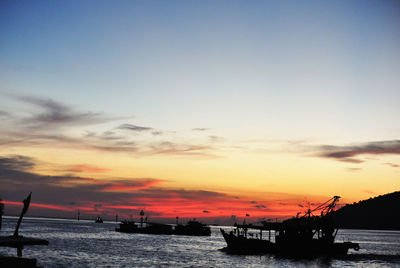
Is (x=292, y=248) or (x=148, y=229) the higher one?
(x=292, y=248)

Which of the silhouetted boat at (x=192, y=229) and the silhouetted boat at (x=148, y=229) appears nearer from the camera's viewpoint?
the silhouetted boat at (x=192, y=229)

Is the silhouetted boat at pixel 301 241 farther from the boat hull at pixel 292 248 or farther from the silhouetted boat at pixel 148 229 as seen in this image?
the silhouetted boat at pixel 148 229

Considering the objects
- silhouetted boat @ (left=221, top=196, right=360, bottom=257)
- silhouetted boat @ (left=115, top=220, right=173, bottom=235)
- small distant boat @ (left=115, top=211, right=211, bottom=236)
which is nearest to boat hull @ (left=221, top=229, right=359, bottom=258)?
silhouetted boat @ (left=221, top=196, right=360, bottom=257)

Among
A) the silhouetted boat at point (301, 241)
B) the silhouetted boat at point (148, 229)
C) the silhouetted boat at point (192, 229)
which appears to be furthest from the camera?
the silhouetted boat at point (148, 229)

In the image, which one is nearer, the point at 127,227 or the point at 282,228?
the point at 282,228

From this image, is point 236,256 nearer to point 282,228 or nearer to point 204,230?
point 282,228

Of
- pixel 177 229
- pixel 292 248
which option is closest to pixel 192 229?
pixel 177 229

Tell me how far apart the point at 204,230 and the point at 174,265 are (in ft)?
368

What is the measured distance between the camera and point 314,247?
80.4 metres

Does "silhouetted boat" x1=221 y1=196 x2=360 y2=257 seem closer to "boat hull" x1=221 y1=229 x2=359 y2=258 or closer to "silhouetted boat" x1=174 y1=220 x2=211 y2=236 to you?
"boat hull" x1=221 y1=229 x2=359 y2=258

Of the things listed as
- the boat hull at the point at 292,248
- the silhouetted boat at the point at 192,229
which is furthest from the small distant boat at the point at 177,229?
the boat hull at the point at 292,248

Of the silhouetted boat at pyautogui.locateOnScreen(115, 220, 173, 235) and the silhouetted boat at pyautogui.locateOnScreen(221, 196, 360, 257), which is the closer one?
the silhouetted boat at pyautogui.locateOnScreen(221, 196, 360, 257)

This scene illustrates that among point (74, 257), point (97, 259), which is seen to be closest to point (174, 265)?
point (97, 259)

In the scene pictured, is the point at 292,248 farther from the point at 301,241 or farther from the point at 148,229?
the point at 148,229
